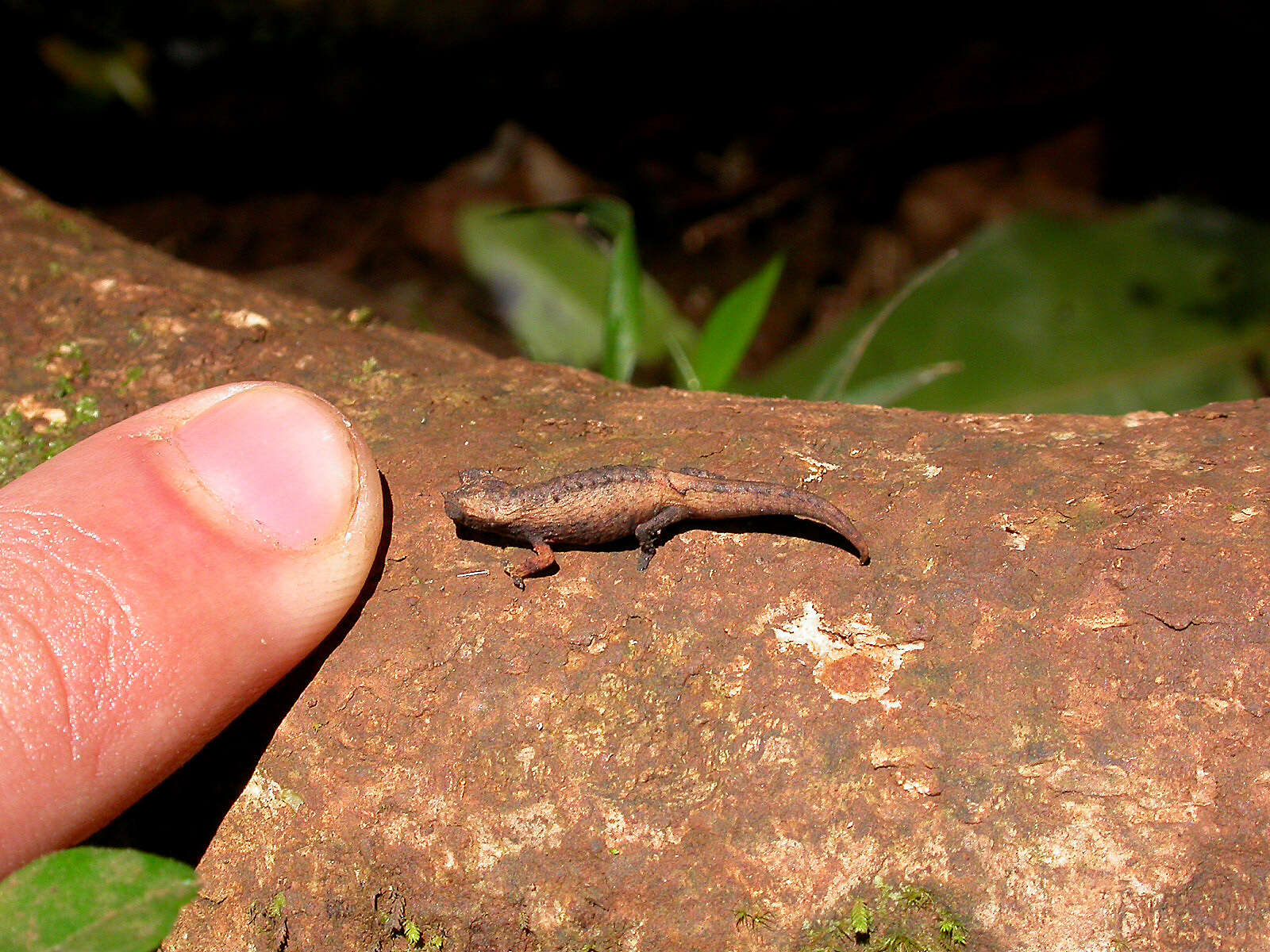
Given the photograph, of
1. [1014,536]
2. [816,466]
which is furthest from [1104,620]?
[816,466]

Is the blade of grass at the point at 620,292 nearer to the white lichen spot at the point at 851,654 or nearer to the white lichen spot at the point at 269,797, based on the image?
the white lichen spot at the point at 851,654

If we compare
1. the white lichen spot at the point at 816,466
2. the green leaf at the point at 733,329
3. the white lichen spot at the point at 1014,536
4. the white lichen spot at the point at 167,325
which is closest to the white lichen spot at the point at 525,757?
the white lichen spot at the point at 816,466

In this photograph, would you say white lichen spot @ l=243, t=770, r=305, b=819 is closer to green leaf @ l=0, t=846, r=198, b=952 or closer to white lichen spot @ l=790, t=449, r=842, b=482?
green leaf @ l=0, t=846, r=198, b=952

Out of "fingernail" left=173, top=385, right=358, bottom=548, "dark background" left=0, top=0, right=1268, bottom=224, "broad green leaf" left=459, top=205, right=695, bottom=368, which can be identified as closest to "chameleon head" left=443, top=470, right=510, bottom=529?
"fingernail" left=173, top=385, right=358, bottom=548

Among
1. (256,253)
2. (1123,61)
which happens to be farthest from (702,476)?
(1123,61)

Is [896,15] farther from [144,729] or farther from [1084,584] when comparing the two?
[144,729]

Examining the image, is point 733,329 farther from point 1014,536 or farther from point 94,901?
point 94,901
